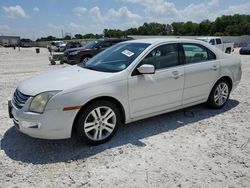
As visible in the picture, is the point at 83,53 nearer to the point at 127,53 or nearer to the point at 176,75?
the point at 127,53

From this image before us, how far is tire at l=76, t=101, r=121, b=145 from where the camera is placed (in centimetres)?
358

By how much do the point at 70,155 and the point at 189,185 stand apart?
1.68 metres

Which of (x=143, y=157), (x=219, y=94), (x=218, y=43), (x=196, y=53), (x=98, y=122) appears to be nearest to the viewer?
(x=143, y=157)

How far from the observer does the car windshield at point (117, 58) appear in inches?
162

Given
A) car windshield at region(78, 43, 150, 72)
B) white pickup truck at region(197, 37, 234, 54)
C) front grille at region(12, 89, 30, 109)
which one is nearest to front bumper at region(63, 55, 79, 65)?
car windshield at region(78, 43, 150, 72)

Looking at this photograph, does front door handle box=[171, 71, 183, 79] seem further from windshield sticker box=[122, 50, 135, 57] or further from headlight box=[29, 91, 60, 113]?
headlight box=[29, 91, 60, 113]

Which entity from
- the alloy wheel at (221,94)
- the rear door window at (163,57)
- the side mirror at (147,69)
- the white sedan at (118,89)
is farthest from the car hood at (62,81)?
the alloy wheel at (221,94)

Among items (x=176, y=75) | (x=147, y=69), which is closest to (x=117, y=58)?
(x=147, y=69)

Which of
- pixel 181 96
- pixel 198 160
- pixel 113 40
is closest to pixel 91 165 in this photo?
pixel 198 160

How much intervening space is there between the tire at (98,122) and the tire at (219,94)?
236cm

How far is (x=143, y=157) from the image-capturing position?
3479 mm

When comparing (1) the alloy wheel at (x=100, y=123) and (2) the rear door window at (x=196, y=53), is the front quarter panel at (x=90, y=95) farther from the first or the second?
(2) the rear door window at (x=196, y=53)

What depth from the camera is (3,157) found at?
11.5 ft

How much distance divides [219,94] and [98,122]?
298 cm
